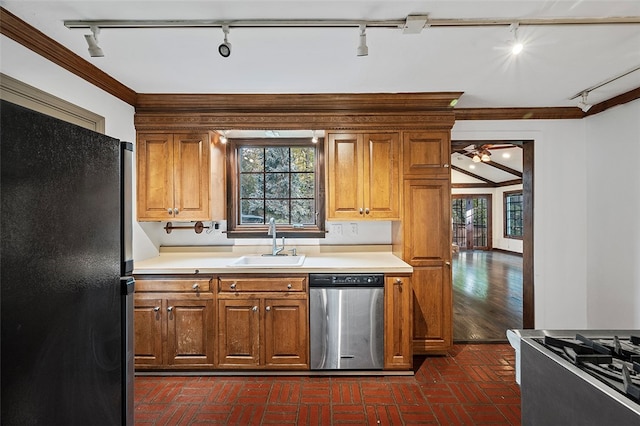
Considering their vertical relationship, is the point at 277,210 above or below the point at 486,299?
above

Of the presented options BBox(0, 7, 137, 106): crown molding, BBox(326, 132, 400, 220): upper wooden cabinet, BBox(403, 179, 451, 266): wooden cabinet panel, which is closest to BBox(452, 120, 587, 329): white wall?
BBox(403, 179, 451, 266): wooden cabinet panel

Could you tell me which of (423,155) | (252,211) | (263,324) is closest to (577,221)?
(423,155)

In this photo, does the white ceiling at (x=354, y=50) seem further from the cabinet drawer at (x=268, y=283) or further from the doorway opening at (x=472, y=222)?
the doorway opening at (x=472, y=222)

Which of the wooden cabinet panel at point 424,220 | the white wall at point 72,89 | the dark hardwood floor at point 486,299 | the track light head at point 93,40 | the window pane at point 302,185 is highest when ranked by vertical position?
the track light head at point 93,40

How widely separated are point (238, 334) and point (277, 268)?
25.1 inches

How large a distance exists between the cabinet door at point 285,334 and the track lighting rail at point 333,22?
1.95 m

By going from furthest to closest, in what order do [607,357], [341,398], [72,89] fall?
[341,398] → [72,89] → [607,357]

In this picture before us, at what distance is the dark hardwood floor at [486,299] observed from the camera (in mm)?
3609

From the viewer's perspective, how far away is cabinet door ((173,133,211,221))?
2.93 m

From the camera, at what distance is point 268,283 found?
2.60 meters

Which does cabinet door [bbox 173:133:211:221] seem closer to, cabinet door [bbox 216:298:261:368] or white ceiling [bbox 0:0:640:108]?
white ceiling [bbox 0:0:640:108]

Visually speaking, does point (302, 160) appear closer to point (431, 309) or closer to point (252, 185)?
point (252, 185)

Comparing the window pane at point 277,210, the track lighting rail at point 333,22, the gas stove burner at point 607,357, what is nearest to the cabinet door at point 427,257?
the window pane at point 277,210

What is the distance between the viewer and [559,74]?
2428 mm
